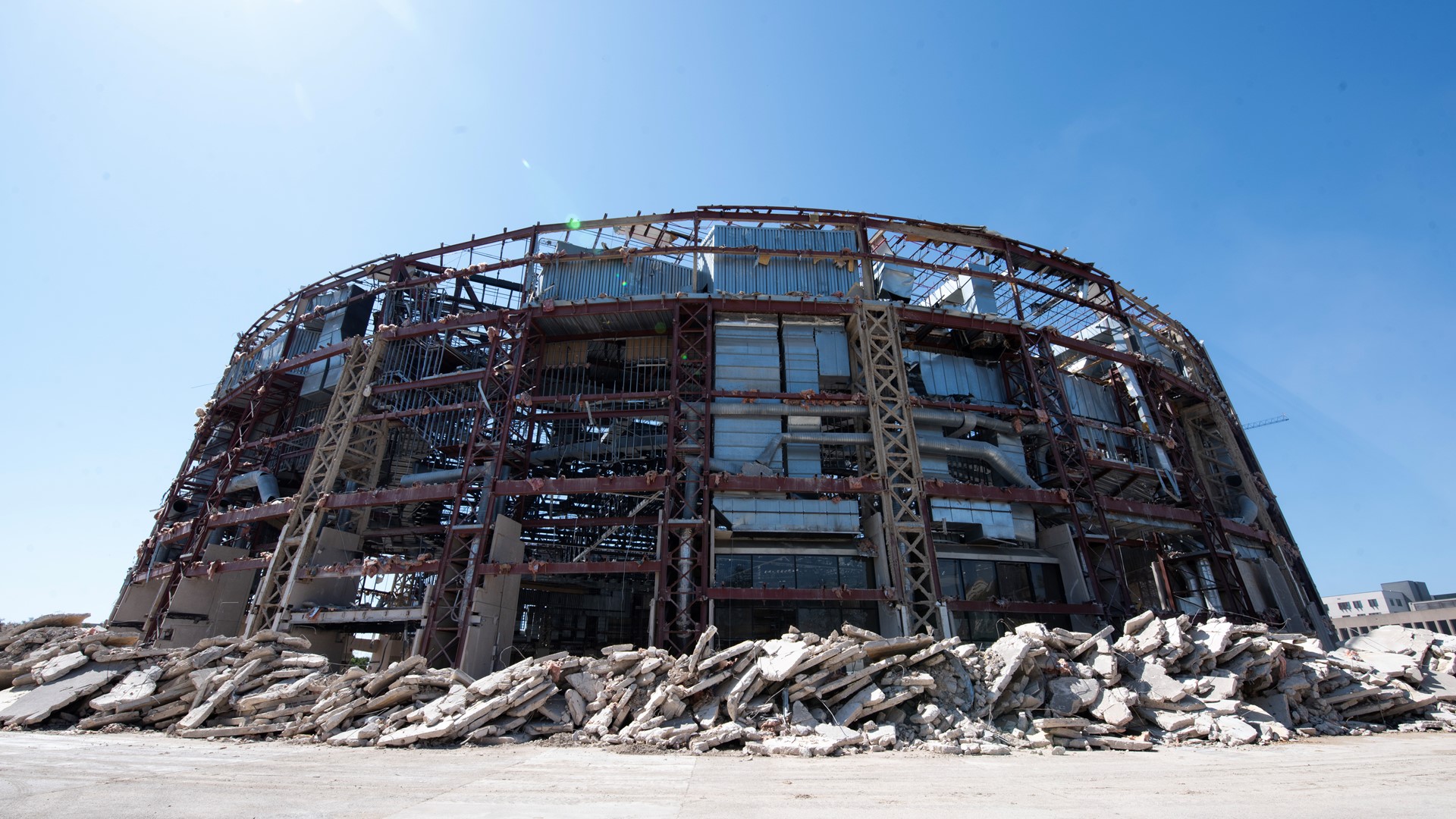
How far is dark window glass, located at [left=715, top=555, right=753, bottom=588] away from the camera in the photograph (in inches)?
907

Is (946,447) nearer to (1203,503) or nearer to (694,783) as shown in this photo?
(1203,503)

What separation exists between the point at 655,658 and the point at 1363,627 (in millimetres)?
88681

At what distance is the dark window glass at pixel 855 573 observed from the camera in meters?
23.6

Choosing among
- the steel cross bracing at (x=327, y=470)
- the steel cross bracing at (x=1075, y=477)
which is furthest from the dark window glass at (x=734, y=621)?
the steel cross bracing at (x=327, y=470)

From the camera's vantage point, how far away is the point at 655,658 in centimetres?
1326

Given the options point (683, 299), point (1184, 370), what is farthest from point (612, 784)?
point (1184, 370)

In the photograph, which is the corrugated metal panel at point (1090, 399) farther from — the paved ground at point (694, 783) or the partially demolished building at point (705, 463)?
the paved ground at point (694, 783)

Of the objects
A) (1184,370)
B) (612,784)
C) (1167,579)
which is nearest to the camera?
(612,784)

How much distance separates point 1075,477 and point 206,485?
45609 mm

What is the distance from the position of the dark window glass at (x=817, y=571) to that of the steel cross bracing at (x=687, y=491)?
A: 12.6 feet

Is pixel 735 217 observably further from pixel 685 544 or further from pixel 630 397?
pixel 685 544

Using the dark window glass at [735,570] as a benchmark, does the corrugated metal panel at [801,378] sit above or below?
above

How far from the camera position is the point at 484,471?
25000 millimetres

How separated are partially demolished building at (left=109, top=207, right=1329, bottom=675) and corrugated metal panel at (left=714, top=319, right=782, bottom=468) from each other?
127mm
